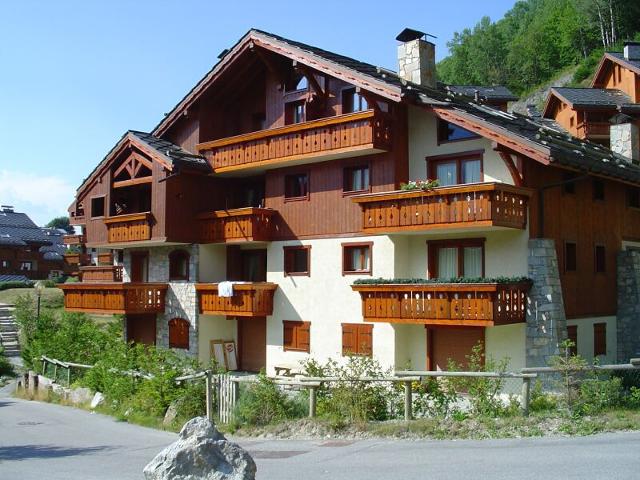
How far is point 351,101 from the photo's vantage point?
25.6 metres

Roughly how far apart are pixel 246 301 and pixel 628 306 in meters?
13.1

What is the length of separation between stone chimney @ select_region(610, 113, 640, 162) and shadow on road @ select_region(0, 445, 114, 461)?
23.3 meters

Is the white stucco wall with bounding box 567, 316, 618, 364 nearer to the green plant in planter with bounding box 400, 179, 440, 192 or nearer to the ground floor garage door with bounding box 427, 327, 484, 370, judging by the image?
the ground floor garage door with bounding box 427, 327, 484, 370

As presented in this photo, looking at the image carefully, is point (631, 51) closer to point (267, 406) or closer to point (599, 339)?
point (599, 339)

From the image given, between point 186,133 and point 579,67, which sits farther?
point 579,67

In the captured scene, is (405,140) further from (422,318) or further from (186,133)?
(186,133)

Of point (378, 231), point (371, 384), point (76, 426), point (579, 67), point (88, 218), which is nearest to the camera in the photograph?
point (371, 384)

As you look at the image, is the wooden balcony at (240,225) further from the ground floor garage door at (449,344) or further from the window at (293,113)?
the ground floor garage door at (449,344)

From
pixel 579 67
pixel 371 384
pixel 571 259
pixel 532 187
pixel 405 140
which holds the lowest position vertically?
pixel 371 384

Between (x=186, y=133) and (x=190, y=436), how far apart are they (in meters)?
22.2

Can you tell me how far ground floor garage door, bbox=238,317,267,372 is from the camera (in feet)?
93.6

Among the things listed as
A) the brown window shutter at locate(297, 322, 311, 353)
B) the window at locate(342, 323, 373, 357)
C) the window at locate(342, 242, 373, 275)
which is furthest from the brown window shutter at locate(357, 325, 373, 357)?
the brown window shutter at locate(297, 322, 311, 353)

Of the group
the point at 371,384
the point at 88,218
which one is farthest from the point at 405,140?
the point at 88,218

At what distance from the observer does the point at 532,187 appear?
21594 mm
